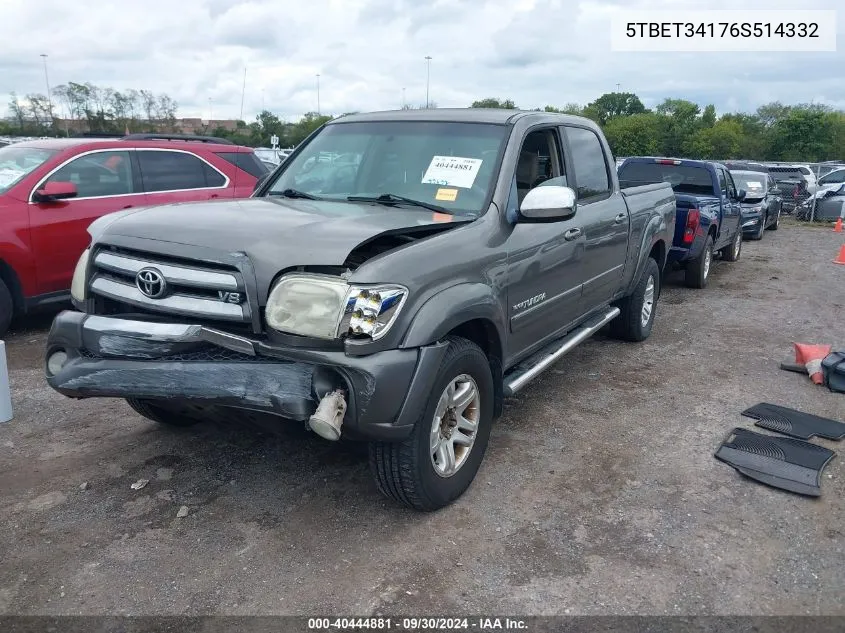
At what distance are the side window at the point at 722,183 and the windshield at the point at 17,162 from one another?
28.0 feet

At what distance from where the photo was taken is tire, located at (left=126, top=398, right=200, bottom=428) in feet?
13.4

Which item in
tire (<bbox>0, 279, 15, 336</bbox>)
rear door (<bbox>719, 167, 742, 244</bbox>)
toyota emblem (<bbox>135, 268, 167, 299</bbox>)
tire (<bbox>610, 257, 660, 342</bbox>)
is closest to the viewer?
toyota emblem (<bbox>135, 268, 167, 299</bbox>)

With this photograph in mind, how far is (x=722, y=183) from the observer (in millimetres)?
10430

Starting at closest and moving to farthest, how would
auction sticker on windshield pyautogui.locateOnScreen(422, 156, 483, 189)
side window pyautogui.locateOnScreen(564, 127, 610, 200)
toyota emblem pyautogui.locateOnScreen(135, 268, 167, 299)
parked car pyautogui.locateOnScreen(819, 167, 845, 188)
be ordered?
toyota emblem pyautogui.locateOnScreen(135, 268, 167, 299) < auction sticker on windshield pyautogui.locateOnScreen(422, 156, 483, 189) < side window pyautogui.locateOnScreen(564, 127, 610, 200) < parked car pyautogui.locateOnScreen(819, 167, 845, 188)

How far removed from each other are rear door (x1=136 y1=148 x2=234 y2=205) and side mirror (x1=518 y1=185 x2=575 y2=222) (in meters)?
4.45

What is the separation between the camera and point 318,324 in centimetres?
288

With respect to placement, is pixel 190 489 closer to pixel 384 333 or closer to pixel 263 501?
pixel 263 501

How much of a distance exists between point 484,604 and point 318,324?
1313 mm

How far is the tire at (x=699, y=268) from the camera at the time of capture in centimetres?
950

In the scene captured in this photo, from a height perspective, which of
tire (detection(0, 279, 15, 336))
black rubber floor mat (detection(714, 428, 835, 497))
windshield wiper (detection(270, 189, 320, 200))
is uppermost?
windshield wiper (detection(270, 189, 320, 200))

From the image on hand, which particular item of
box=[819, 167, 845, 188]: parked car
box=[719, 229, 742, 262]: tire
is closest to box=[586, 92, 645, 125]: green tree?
box=[819, 167, 845, 188]: parked car

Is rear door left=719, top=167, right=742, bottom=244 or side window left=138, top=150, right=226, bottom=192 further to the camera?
rear door left=719, top=167, right=742, bottom=244

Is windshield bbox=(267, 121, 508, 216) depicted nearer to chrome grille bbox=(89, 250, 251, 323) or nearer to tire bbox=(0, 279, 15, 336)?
chrome grille bbox=(89, 250, 251, 323)

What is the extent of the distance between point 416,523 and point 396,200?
5.71 ft
